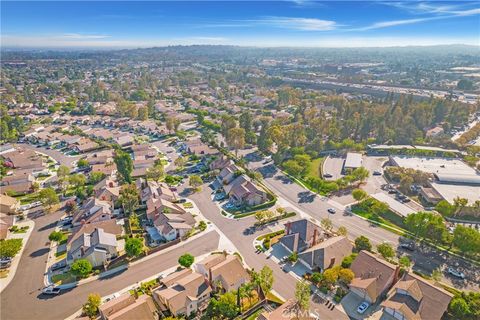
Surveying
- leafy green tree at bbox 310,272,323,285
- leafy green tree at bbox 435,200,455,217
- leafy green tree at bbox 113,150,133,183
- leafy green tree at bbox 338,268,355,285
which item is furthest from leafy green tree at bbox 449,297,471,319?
leafy green tree at bbox 113,150,133,183

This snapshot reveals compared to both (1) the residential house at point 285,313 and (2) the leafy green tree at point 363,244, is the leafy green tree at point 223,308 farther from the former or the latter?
(2) the leafy green tree at point 363,244

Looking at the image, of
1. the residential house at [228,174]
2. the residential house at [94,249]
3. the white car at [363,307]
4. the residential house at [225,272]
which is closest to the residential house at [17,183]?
the residential house at [94,249]

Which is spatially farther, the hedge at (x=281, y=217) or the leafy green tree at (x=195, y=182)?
the leafy green tree at (x=195, y=182)

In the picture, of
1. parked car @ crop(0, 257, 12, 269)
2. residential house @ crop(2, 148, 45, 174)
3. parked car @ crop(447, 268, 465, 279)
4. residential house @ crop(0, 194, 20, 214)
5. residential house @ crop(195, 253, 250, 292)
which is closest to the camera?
residential house @ crop(195, 253, 250, 292)

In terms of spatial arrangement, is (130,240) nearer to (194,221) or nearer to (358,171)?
(194,221)

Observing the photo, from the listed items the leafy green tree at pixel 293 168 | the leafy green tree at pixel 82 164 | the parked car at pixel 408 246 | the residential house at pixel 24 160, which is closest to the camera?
the parked car at pixel 408 246

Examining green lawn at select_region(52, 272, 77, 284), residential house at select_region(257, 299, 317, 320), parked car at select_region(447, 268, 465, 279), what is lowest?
green lawn at select_region(52, 272, 77, 284)

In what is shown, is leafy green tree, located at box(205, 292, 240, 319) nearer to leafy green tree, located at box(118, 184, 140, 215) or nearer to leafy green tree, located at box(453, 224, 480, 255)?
leafy green tree, located at box(118, 184, 140, 215)
